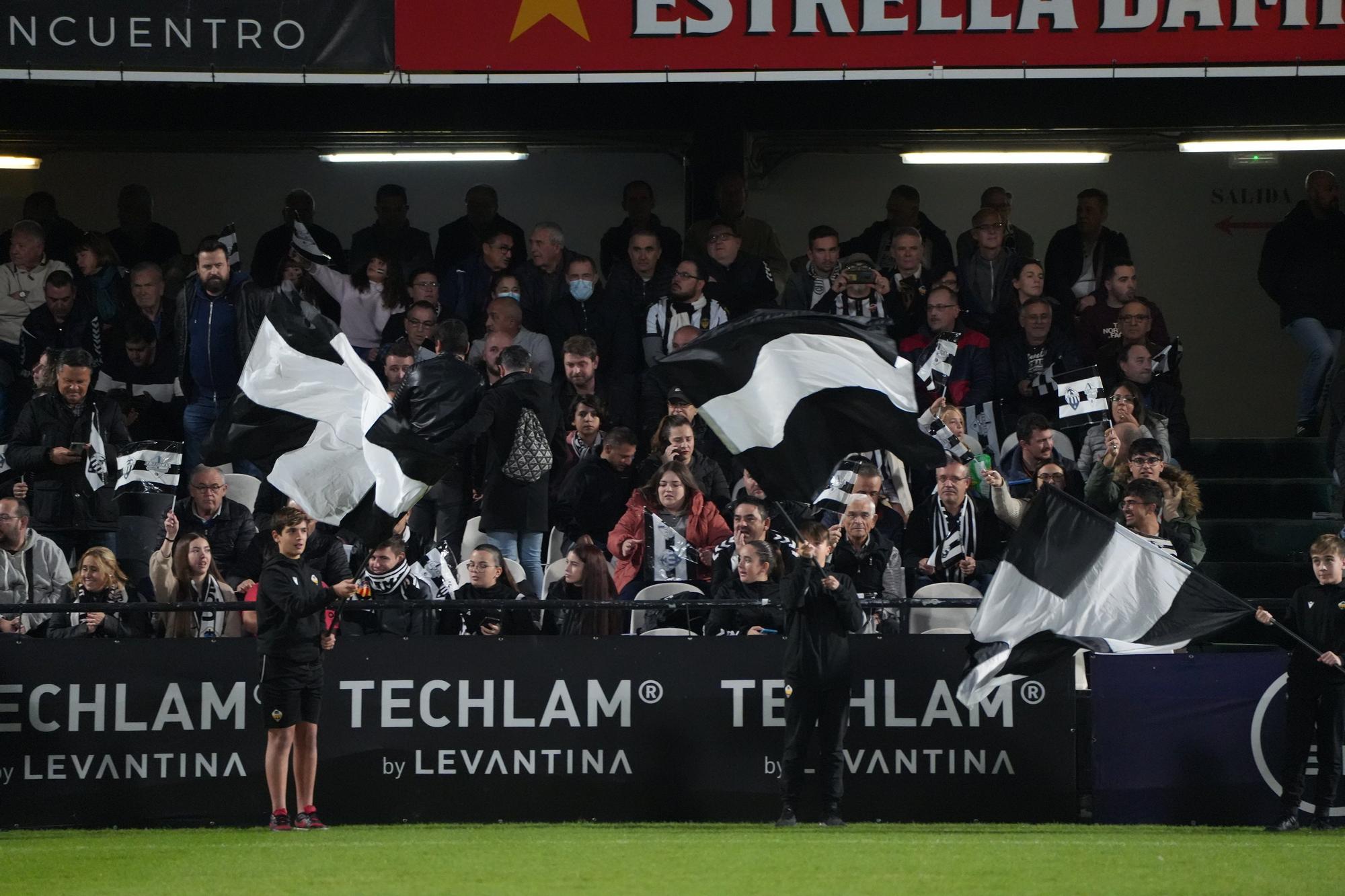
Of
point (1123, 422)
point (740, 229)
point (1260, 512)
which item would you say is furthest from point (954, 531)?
point (740, 229)

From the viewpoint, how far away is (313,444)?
1148 centimetres

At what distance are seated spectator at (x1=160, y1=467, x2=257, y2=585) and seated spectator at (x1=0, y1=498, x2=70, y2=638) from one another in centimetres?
74

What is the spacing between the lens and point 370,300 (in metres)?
16.0

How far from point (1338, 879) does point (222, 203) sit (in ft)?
42.6

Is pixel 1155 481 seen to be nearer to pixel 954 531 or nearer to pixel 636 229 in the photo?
pixel 954 531

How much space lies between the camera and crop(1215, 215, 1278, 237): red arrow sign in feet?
63.0

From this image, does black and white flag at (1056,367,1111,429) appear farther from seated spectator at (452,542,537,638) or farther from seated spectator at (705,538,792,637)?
seated spectator at (452,542,537,638)

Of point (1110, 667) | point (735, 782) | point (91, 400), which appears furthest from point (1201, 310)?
point (91, 400)

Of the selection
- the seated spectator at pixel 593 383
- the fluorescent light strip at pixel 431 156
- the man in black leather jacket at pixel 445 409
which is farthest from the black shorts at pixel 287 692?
the fluorescent light strip at pixel 431 156

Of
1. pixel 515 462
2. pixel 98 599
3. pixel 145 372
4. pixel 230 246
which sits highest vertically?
pixel 230 246

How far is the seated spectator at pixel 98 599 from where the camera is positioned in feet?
40.3

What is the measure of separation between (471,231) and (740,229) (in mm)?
2270

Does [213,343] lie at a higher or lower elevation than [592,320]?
lower

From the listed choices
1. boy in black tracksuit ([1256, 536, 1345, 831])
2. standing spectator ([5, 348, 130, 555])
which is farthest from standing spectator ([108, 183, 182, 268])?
boy in black tracksuit ([1256, 536, 1345, 831])
